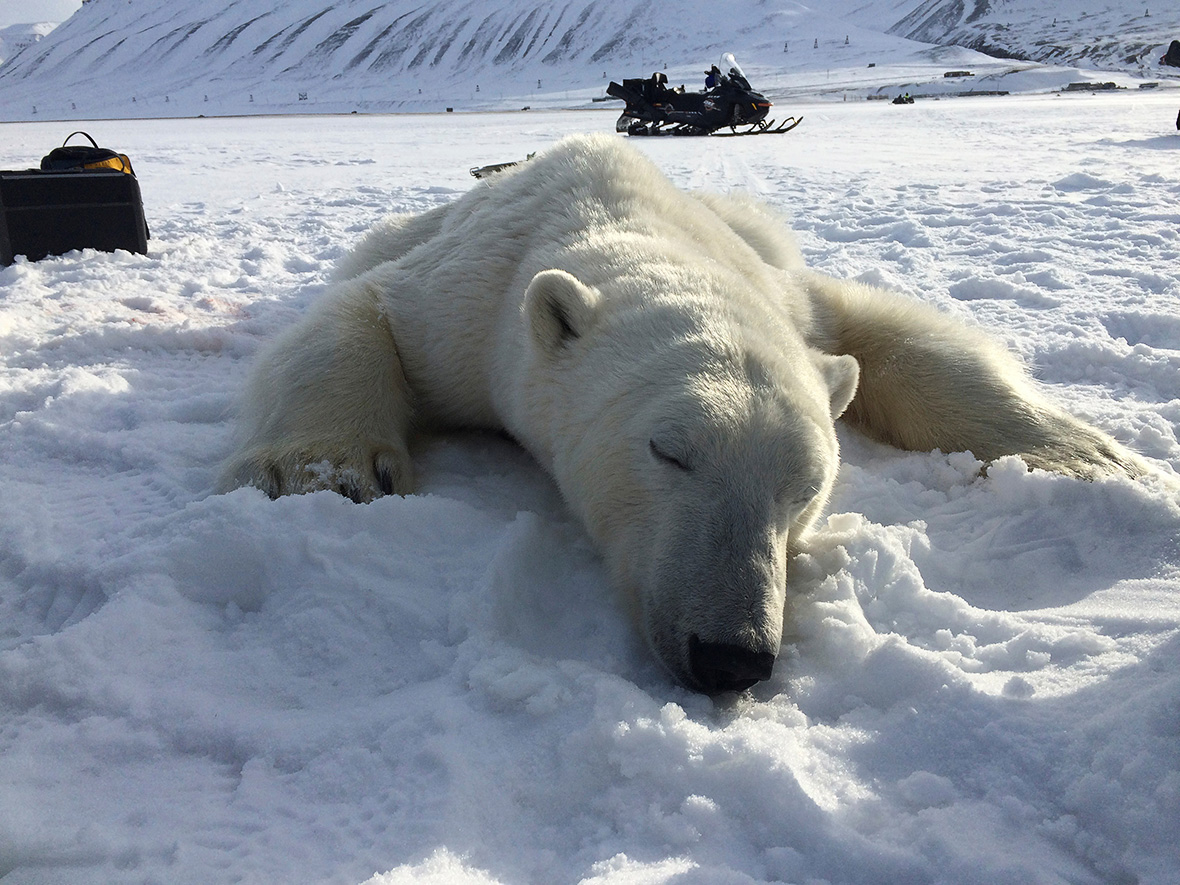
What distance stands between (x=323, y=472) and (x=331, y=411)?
0.98ft

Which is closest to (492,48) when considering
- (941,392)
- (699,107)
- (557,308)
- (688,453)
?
(699,107)

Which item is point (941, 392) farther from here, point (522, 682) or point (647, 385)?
point (522, 682)

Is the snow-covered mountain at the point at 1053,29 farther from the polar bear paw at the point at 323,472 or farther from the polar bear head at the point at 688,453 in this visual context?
the polar bear paw at the point at 323,472

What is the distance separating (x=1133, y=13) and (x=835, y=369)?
104026 mm

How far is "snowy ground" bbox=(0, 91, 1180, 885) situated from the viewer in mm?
1089

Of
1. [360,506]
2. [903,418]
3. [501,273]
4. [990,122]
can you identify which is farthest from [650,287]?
Result: [990,122]

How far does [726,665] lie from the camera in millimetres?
1426

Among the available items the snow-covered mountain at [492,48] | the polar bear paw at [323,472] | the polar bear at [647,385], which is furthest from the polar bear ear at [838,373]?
the snow-covered mountain at [492,48]

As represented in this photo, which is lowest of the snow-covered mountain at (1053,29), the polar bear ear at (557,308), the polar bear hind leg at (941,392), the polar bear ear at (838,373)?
the polar bear hind leg at (941,392)

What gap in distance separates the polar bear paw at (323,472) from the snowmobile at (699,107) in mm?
17474

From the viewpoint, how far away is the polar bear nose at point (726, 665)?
142cm

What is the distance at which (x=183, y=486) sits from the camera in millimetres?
2207

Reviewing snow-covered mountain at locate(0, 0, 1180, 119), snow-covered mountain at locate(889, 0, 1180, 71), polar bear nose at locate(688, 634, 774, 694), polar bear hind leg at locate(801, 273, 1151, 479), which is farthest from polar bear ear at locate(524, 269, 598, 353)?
snow-covered mountain at locate(889, 0, 1180, 71)

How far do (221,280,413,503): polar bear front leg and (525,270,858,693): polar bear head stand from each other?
512 millimetres
